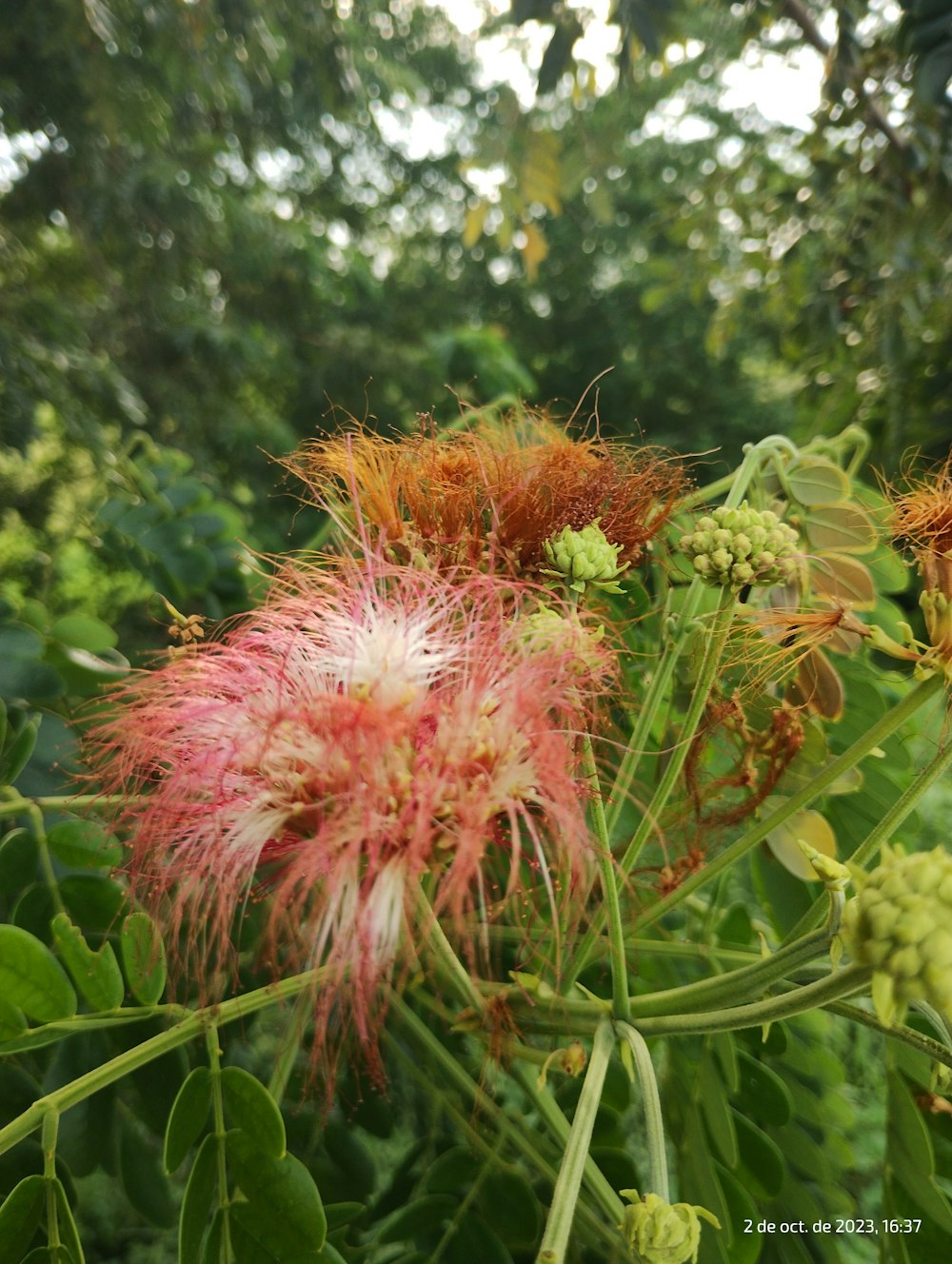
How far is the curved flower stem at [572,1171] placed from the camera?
409 millimetres

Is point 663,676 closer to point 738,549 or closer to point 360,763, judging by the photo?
point 738,549

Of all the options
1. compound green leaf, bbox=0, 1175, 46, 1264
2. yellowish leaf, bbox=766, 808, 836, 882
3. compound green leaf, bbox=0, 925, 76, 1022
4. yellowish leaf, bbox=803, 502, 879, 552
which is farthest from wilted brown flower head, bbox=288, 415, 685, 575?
compound green leaf, bbox=0, 1175, 46, 1264

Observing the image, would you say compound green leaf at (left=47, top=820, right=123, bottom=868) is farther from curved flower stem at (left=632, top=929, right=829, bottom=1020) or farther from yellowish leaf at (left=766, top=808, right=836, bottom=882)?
yellowish leaf at (left=766, top=808, right=836, bottom=882)

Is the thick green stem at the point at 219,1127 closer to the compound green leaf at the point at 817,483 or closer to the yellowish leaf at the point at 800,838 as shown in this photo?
the yellowish leaf at the point at 800,838

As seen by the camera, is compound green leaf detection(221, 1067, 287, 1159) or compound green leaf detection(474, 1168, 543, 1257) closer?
compound green leaf detection(221, 1067, 287, 1159)

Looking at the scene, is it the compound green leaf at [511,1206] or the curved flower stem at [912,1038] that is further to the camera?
the compound green leaf at [511,1206]

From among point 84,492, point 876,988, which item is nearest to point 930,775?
point 876,988

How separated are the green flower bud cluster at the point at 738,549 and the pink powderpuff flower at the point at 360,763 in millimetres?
106

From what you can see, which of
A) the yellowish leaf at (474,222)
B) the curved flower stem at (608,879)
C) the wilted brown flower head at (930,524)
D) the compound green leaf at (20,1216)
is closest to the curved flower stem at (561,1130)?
the curved flower stem at (608,879)

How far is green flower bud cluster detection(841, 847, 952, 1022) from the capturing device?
0.39 m

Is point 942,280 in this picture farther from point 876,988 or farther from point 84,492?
point 84,492

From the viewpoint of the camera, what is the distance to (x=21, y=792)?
2.50 feet

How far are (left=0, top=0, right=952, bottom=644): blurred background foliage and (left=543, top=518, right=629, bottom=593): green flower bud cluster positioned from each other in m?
0.21

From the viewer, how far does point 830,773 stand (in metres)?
0.55
